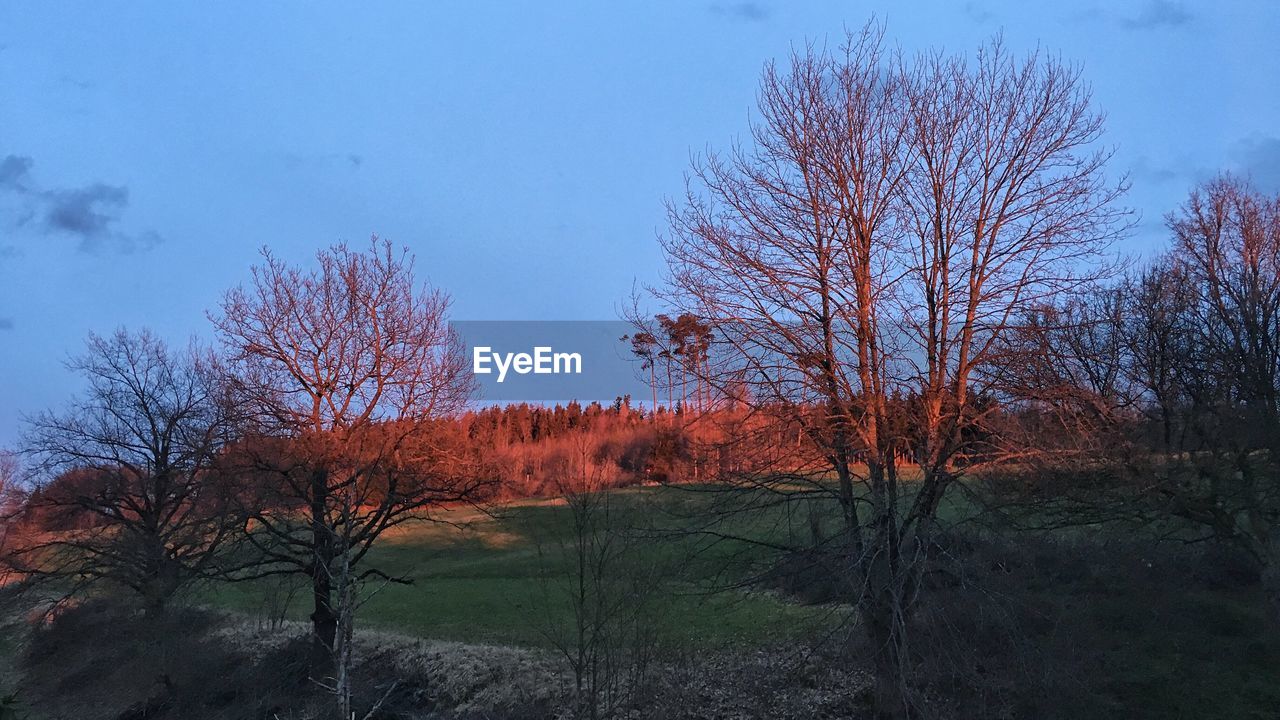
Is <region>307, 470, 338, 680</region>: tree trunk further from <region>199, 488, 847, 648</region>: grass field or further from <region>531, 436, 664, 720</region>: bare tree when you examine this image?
<region>531, 436, 664, 720</region>: bare tree

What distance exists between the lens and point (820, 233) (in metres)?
11.0

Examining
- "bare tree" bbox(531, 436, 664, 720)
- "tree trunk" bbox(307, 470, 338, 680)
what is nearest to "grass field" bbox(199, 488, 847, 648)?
"bare tree" bbox(531, 436, 664, 720)

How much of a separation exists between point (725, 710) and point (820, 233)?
29.5ft

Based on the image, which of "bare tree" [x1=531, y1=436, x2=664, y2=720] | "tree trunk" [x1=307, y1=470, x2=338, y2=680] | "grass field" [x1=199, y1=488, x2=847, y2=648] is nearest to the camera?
"bare tree" [x1=531, y1=436, x2=664, y2=720]

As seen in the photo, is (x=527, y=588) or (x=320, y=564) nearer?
(x=320, y=564)

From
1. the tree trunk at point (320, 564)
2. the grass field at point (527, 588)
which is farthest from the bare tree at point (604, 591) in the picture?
the tree trunk at point (320, 564)

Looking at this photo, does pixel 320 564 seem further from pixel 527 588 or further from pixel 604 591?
pixel 527 588

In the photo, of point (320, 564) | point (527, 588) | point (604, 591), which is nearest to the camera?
point (604, 591)

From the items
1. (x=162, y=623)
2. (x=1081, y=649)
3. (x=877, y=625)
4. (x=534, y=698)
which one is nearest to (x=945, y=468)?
(x=877, y=625)

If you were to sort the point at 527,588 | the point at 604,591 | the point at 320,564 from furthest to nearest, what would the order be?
1. the point at 527,588
2. the point at 320,564
3. the point at 604,591

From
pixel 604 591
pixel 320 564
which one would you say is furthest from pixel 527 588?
pixel 604 591

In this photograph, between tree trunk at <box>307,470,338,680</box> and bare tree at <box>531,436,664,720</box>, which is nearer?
bare tree at <box>531,436,664,720</box>

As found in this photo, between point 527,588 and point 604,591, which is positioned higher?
point 604,591

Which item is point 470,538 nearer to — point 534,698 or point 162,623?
point 162,623
